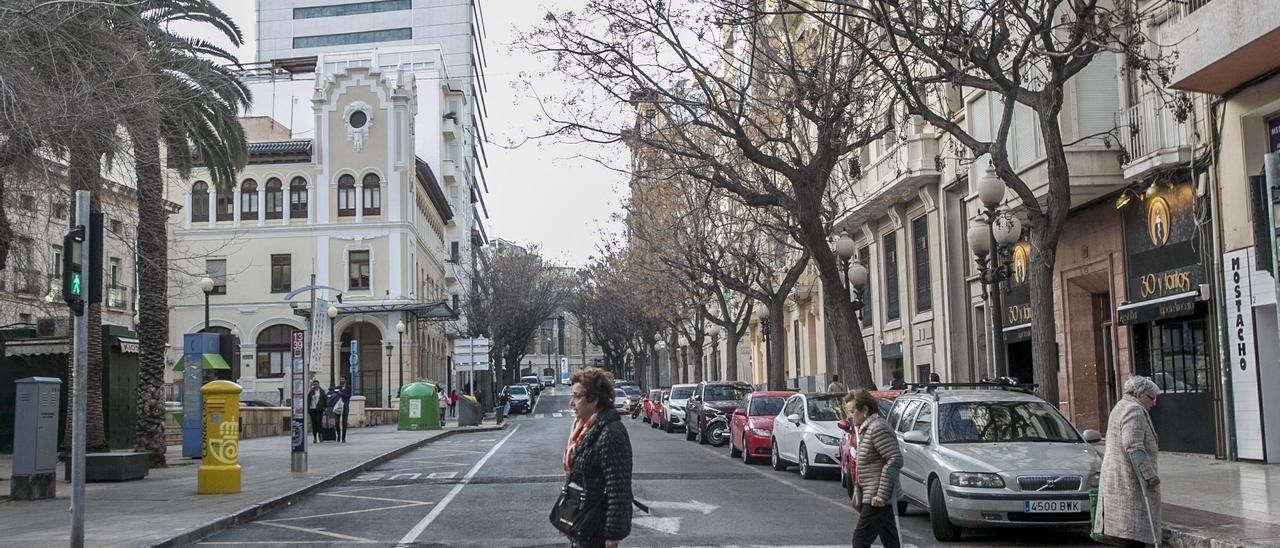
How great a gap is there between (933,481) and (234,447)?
1039 cm

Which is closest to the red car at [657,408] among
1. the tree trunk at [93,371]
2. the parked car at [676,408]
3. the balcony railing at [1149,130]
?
the parked car at [676,408]

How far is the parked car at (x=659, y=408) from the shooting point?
41.6 meters

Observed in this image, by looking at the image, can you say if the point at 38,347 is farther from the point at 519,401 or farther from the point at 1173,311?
the point at 519,401

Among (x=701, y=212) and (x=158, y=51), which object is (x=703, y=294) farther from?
(x=158, y=51)

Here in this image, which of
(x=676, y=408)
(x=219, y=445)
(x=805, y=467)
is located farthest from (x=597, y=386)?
(x=676, y=408)

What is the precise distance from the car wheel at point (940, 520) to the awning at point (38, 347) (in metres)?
20.3

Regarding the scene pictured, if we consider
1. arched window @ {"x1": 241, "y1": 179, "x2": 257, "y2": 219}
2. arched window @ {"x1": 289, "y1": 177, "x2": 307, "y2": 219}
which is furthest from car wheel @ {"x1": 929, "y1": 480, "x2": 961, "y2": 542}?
arched window @ {"x1": 241, "y1": 179, "x2": 257, "y2": 219}

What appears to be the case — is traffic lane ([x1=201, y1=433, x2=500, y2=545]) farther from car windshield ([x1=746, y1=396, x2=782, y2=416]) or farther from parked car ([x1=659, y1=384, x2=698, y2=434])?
parked car ([x1=659, y1=384, x2=698, y2=434])

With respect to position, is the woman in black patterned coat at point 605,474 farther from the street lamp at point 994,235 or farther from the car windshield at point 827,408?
the car windshield at point 827,408

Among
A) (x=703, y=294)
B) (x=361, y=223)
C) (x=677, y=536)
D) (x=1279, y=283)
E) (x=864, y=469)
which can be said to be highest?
(x=361, y=223)

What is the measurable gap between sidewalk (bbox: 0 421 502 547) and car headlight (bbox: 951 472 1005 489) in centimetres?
787

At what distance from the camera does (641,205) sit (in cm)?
4097

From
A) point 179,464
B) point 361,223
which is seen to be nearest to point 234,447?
point 179,464

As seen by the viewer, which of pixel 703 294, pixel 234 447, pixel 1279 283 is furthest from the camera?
pixel 703 294
